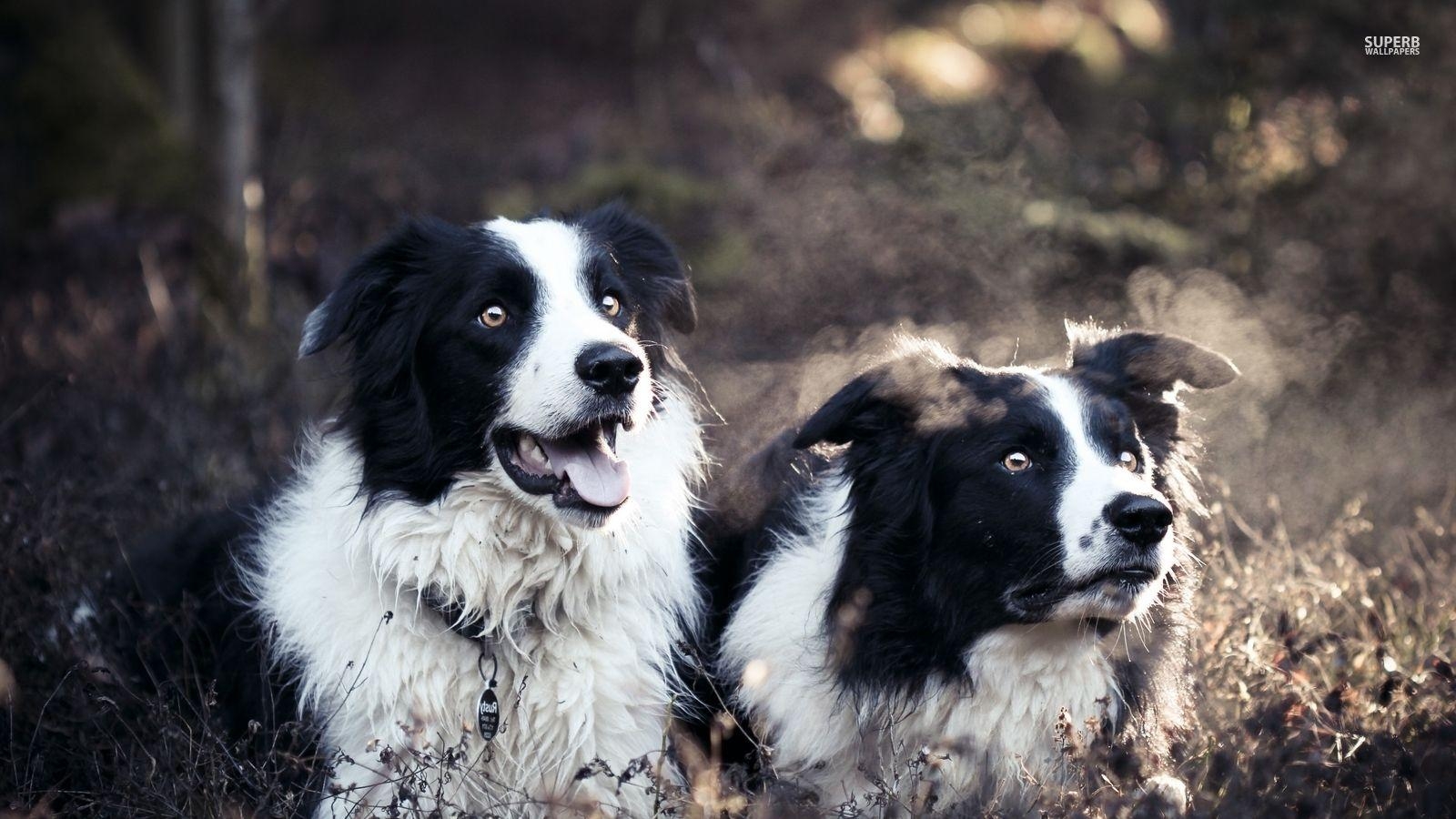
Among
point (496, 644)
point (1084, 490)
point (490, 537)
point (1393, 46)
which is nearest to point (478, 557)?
point (490, 537)

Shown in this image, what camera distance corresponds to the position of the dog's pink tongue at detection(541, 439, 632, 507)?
3.92 metres

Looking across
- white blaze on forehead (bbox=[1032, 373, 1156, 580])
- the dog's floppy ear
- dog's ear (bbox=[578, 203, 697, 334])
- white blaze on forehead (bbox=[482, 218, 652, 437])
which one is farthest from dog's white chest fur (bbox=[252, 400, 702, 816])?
the dog's floppy ear

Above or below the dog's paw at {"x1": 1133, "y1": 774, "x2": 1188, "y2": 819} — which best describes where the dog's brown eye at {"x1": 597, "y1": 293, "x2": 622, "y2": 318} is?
above

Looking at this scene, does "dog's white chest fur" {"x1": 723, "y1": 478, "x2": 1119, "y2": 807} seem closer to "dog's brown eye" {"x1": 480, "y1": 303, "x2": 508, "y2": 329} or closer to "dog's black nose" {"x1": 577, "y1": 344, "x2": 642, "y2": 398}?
"dog's black nose" {"x1": 577, "y1": 344, "x2": 642, "y2": 398}

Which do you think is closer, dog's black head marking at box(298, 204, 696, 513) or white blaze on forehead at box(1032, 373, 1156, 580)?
white blaze on forehead at box(1032, 373, 1156, 580)

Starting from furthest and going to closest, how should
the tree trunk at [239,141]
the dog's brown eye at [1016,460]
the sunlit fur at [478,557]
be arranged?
the tree trunk at [239,141]
the sunlit fur at [478,557]
the dog's brown eye at [1016,460]

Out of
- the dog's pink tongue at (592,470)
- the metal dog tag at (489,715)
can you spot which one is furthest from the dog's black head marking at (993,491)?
the metal dog tag at (489,715)

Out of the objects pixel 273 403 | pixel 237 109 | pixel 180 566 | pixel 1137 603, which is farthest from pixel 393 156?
pixel 1137 603

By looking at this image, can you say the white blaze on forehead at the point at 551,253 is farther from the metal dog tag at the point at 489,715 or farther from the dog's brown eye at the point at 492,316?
the metal dog tag at the point at 489,715

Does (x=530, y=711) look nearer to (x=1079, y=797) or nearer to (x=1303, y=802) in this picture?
(x=1079, y=797)

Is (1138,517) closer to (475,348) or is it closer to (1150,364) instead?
(1150,364)

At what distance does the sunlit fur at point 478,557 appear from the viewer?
12.9 ft

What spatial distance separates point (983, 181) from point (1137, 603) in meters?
5.62

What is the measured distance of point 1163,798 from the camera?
3273 mm
